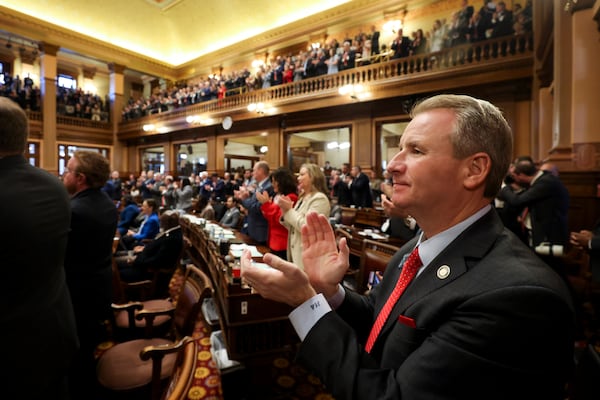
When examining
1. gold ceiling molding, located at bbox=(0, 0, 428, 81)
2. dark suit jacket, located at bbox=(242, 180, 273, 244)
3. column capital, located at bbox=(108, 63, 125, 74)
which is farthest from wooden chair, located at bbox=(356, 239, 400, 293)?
column capital, located at bbox=(108, 63, 125, 74)

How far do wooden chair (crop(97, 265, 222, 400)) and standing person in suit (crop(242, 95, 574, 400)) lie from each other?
0.77 metres

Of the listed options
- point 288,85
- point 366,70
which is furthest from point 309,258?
point 288,85

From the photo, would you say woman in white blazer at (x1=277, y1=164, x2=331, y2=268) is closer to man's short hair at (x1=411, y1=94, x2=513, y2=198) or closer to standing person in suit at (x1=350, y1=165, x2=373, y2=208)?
man's short hair at (x1=411, y1=94, x2=513, y2=198)

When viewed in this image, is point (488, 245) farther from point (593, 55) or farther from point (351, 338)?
point (593, 55)

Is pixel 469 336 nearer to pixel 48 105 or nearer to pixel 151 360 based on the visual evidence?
pixel 151 360

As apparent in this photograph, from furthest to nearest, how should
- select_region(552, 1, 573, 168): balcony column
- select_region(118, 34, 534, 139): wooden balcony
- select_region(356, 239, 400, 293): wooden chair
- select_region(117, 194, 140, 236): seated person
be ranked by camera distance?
select_region(118, 34, 534, 139): wooden balcony → select_region(117, 194, 140, 236): seated person → select_region(552, 1, 573, 168): balcony column → select_region(356, 239, 400, 293): wooden chair

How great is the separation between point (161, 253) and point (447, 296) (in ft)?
10.0

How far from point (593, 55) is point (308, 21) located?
886 centimetres

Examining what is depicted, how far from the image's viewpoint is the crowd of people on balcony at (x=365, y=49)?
6477mm

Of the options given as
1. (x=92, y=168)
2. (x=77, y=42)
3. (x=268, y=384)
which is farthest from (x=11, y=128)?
(x=77, y=42)

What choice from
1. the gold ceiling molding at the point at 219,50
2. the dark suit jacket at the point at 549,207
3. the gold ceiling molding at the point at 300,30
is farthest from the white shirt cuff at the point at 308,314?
the gold ceiling molding at the point at 300,30

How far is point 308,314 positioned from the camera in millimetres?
825

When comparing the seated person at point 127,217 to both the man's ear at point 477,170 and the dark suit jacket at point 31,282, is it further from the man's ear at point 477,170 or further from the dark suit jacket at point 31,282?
the man's ear at point 477,170

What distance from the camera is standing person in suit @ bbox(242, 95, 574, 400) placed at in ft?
2.04
